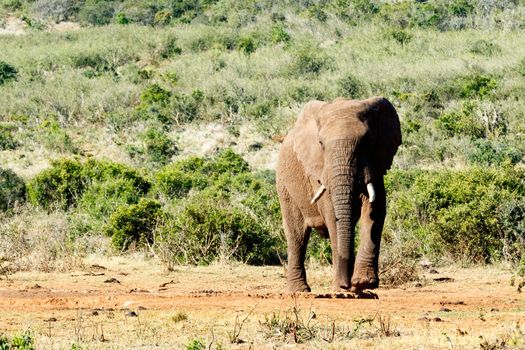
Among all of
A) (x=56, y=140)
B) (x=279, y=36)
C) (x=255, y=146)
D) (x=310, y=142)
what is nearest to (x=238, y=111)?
(x=255, y=146)

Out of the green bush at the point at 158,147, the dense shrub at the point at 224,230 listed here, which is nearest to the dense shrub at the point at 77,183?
the dense shrub at the point at 224,230

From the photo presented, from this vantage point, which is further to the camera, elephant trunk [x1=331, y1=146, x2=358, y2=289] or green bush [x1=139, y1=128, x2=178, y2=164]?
green bush [x1=139, y1=128, x2=178, y2=164]

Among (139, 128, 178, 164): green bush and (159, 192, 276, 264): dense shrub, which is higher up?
(139, 128, 178, 164): green bush

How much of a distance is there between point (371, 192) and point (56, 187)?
46.1ft

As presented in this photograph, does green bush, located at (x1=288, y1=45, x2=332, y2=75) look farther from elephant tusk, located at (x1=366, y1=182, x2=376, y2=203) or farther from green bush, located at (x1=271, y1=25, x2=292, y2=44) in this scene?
elephant tusk, located at (x1=366, y1=182, x2=376, y2=203)

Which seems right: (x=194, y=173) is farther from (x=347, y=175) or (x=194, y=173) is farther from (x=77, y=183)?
(x=347, y=175)

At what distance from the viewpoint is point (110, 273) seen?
1426 cm

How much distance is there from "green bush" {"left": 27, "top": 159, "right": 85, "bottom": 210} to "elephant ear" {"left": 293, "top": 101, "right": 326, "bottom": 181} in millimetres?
12209

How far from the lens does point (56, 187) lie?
2302 cm

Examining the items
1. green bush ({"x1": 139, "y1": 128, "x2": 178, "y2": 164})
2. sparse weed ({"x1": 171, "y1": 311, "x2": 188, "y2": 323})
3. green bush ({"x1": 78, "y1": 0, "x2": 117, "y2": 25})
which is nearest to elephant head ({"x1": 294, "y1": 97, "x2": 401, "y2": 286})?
sparse weed ({"x1": 171, "y1": 311, "x2": 188, "y2": 323})

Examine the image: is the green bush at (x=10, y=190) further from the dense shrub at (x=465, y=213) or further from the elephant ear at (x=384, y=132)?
the elephant ear at (x=384, y=132)

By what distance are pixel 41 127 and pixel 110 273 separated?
2195 centimetres

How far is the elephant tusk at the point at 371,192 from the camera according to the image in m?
9.92

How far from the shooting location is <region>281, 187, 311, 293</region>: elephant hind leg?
11.4 m
